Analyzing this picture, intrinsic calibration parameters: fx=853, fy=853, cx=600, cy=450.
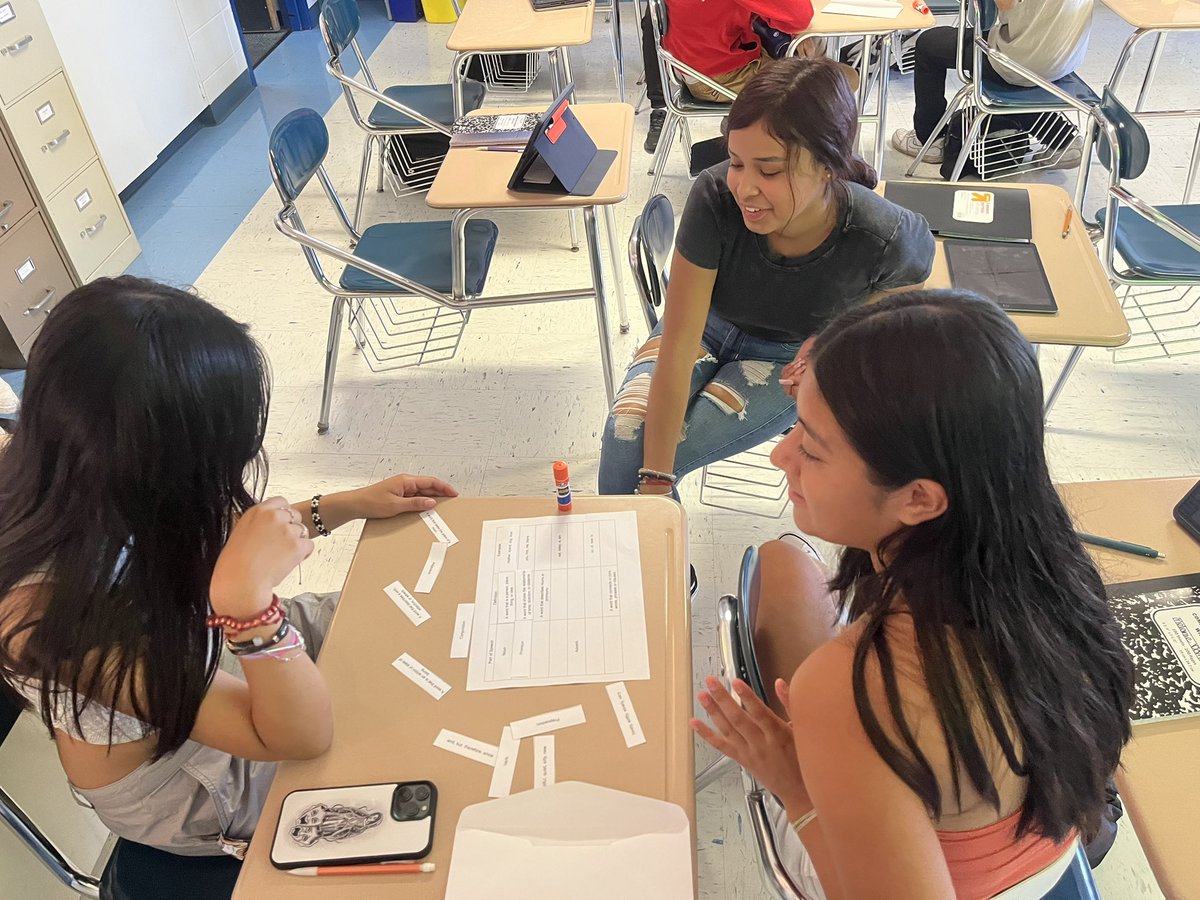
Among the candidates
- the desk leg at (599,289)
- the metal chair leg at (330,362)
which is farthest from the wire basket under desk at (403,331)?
the desk leg at (599,289)

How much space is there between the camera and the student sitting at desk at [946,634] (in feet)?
2.47

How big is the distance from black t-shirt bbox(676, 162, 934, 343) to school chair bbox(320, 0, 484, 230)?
1558 millimetres

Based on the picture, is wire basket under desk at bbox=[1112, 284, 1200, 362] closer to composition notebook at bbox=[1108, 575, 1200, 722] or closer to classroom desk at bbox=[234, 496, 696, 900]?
composition notebook at bbox=[1108, 575, 1200, 722]

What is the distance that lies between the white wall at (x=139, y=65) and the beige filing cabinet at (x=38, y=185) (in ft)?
1.36

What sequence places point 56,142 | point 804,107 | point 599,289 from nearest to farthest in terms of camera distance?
point 804,107 < point 599,289 < point 56,142

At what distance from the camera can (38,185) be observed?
2.75 meters

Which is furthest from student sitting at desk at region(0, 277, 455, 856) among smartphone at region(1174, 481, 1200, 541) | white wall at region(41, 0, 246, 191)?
white wall at region(41, 0, 246, 191)

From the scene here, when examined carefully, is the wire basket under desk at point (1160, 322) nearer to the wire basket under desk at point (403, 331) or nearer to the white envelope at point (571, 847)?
the wire basket under desk at point (403, 331)

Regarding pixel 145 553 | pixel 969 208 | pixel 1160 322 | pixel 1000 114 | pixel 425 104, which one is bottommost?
pixel 1160 322

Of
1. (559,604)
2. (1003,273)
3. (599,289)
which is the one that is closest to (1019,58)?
(1003,273)

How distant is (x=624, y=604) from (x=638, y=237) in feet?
3.04

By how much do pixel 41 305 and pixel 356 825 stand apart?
8.57 ft

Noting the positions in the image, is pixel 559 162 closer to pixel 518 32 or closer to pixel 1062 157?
pixel 518 32

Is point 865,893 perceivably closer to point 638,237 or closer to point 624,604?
point 624,604
